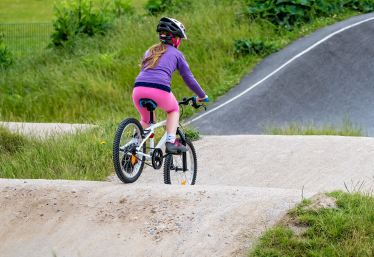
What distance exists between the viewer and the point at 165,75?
5.00 meters

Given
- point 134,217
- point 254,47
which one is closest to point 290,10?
point 254,47

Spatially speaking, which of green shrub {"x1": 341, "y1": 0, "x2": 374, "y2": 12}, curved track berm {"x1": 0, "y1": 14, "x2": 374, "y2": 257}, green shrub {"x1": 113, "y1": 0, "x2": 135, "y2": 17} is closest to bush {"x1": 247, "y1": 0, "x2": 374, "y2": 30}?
green shrub {"x1": 341, "y1": 0, "x2": 374, "y2": 12}

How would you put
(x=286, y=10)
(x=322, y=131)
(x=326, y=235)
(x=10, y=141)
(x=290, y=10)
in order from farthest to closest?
(x=290, y=10) < (x=286, y=10) < (x=322, y=131) < (x=10, y=141) < (x=326, y=235)

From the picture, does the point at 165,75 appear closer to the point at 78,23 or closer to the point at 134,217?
the point at 134,217

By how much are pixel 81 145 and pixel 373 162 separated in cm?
451

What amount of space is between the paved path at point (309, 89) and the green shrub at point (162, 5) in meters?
5.37

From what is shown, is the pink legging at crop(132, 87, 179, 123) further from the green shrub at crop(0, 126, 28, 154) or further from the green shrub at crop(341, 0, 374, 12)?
the green shrub at crop(341, 0, 374, 12)

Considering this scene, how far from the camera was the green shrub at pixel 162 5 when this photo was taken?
18.3 m

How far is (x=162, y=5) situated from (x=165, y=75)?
14107 mm

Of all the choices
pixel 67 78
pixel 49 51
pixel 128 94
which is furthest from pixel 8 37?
pixel 128 94

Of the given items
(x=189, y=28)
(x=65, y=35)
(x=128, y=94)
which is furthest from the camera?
(x=65, y=35)

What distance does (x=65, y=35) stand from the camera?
17.0m

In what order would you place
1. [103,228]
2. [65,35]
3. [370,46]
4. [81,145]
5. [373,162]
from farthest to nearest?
[65,35]
[370,46]
[81,145]
[373,162]
[103,228]

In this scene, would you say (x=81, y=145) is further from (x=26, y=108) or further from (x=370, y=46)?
(x=370, y=46)
